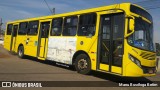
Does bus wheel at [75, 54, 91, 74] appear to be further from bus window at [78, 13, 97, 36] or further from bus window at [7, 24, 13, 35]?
bus window at [7, 24, 13, 35]

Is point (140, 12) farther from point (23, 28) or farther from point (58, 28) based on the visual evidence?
point (23, 28)

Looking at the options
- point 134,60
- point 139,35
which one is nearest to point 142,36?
point 139,35

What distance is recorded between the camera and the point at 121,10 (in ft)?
33.8

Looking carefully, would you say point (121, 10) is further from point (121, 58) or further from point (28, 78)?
point (28, 78)

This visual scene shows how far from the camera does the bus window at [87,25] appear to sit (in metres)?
11.6

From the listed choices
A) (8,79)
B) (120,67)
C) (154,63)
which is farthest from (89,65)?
(8,79)

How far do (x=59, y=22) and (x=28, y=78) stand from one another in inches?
189

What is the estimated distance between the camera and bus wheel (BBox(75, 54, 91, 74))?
11750 mm

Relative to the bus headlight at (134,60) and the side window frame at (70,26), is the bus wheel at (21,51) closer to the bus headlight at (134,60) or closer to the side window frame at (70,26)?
the side window frame at (70,26)

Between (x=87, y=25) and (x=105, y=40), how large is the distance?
1510 mm

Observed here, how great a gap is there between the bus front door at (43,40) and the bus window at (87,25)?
11.1 ft

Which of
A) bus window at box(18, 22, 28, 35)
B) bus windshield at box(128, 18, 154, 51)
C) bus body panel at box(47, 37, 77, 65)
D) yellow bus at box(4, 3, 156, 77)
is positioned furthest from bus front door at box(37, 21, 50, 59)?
bus windshield at box(128, 18, 154, 51)

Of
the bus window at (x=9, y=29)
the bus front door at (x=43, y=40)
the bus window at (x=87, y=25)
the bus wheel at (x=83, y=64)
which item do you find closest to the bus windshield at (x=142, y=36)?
the bus window at (x=87, y=25)

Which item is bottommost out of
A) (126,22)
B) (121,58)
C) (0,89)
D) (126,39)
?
(0,89)
